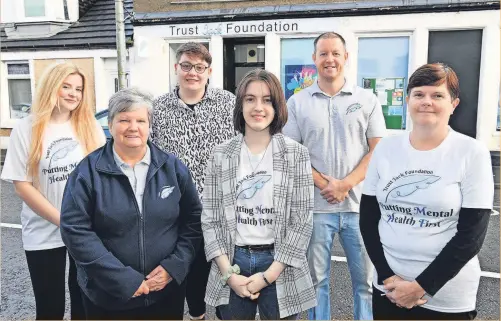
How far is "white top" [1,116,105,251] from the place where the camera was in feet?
8.88

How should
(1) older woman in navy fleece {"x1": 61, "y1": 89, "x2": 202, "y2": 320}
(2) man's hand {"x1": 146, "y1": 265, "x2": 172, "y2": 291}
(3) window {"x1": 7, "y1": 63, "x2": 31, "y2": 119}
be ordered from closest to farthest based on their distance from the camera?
(1) older woman in navy fleece {"x1": 61, "y1": 89, "x2": 202, "y2": 320}
(2) man's hand {"x1": 146, "y1": 265, "x2": 172, "y2": 291}
(3) window {"x1": 7, "y1": 63, "x2": 31, "y2": 119}

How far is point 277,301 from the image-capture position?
8.04 feet

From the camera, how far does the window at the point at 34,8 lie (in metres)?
15.1

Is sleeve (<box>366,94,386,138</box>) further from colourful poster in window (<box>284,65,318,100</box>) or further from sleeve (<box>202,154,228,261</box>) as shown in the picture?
colourful poster in window (<box>284,65,318,100</box>)

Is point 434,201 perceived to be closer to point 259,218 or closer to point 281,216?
point 281,216

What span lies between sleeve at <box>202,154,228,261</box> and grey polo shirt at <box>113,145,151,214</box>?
353 millimetres

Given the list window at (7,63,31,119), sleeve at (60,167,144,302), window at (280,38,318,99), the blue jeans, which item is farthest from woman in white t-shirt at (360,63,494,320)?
window at (7,63,31,119)

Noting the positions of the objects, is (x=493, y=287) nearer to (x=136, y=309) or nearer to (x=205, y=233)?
(x=205, y=233)

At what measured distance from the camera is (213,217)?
2.51 m

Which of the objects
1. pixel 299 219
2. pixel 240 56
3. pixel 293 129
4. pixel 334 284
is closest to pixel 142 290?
pixel 299 219

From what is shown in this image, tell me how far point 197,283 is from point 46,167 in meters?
1.22

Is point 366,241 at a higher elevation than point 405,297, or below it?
higher

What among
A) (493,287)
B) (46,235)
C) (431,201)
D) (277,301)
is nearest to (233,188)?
(277,301)

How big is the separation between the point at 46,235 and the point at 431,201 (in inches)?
87.5
